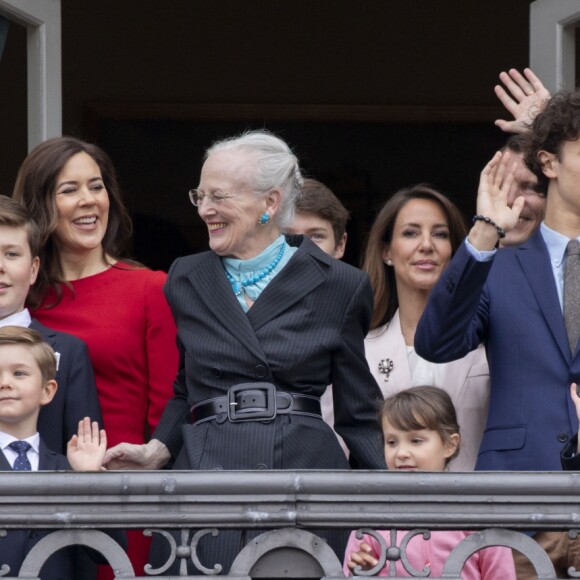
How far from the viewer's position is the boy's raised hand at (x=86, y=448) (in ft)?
13.4

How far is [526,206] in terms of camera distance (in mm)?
4855

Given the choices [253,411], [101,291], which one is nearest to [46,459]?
[253,411]

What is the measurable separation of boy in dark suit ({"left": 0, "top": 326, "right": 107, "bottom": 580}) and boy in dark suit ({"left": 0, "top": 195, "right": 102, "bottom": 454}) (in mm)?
93

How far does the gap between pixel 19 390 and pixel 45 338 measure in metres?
0.27

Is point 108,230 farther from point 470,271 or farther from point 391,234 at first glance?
point 470,271

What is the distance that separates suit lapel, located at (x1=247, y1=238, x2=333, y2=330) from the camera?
13.7ft

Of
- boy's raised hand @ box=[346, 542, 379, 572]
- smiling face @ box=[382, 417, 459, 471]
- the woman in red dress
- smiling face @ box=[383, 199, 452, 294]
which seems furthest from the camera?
smiling face @ box=[383, 199, 452, 294]

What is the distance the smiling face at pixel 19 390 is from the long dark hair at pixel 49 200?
1.63 feet

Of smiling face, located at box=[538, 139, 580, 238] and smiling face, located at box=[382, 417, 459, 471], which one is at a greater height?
smiling face, located at box=[538, 139, 580, 238]

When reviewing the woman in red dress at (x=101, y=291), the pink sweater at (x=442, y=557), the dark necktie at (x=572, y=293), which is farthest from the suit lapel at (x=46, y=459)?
the dark necktie at (x=572, y=293)

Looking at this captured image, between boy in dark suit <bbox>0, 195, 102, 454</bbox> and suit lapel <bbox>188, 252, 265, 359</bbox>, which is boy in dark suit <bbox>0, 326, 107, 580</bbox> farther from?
suit lapel <bbox>188, 252, 265, 359</bbox>

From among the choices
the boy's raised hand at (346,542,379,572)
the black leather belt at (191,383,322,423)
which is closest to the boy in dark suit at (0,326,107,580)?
the black leather belt at (191,383,322,423)

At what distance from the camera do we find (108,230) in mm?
4965

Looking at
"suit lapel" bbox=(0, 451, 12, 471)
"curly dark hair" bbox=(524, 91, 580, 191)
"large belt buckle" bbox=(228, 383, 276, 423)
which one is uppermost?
"curly dark hair" bbox=(524, 91, 580, 191)
